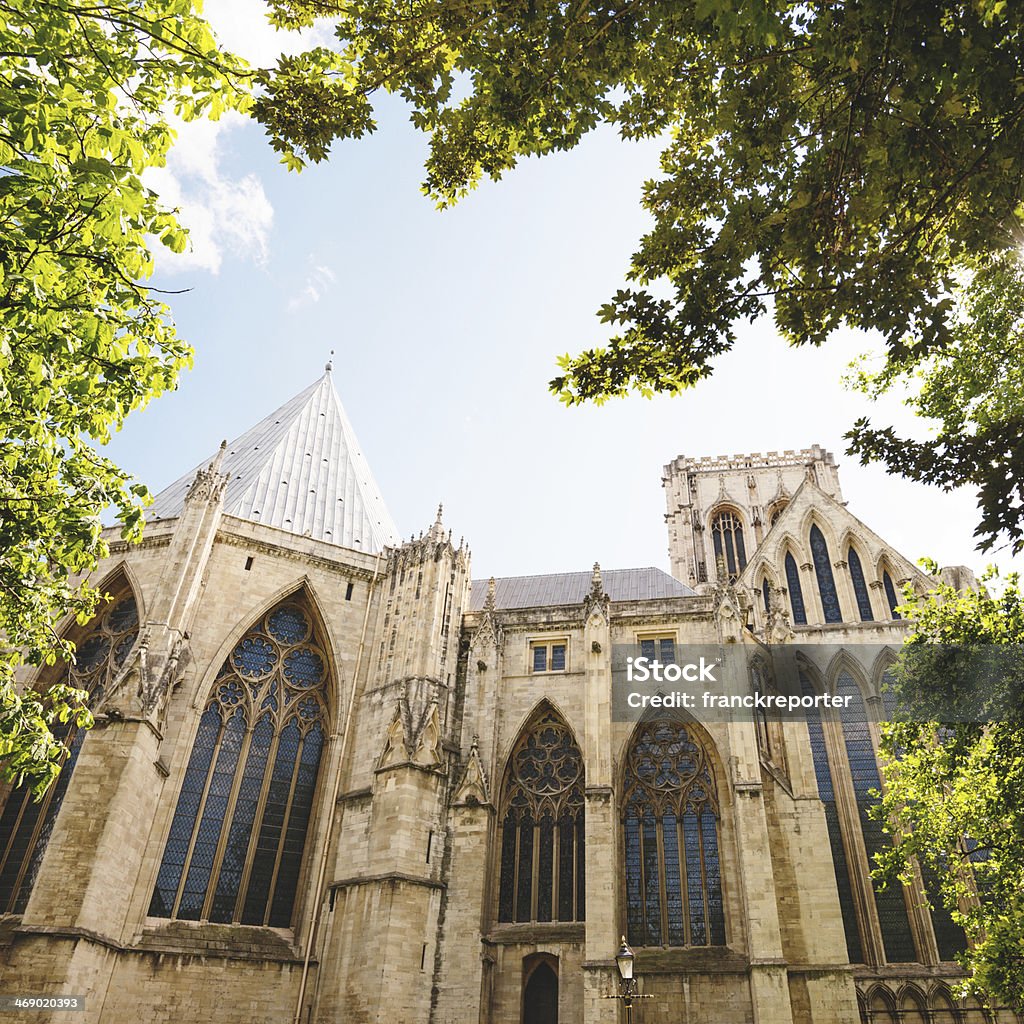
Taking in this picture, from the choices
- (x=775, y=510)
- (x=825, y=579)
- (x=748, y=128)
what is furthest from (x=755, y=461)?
(x=748, y=128)

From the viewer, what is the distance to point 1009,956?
40.2ft

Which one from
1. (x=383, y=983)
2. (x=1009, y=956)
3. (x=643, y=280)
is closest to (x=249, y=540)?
(x=383, y=983)

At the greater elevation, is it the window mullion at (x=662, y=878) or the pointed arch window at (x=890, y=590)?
the pointed arch window at (x=890, y=590)

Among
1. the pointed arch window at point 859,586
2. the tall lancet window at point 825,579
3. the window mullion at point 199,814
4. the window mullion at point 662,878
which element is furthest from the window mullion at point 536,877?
the pointed arch window at point 859,586

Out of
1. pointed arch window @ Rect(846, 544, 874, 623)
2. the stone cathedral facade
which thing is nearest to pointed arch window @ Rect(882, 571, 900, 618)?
pointed arch window @ Rect(846, 544, 874, 623)

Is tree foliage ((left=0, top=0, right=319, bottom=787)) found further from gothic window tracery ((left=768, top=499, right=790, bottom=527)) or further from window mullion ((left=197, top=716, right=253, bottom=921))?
gothic window tracery ((left=768, top=499, right=790, bottom=527))

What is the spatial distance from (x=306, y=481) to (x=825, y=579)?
17.5 meters

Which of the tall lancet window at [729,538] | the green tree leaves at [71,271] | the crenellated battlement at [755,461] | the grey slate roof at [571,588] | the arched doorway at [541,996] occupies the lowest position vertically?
the arched doorway at [541,996]

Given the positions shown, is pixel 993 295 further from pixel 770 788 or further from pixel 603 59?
pixel 770 788

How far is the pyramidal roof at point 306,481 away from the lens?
2288 centimetres

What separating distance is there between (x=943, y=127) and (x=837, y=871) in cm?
1927

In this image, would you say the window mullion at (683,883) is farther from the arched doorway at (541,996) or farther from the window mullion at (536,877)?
the window mullion at (536,877)

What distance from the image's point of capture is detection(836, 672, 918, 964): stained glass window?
61.2ft

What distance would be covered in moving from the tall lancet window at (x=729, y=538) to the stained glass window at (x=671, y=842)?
68.6ft
